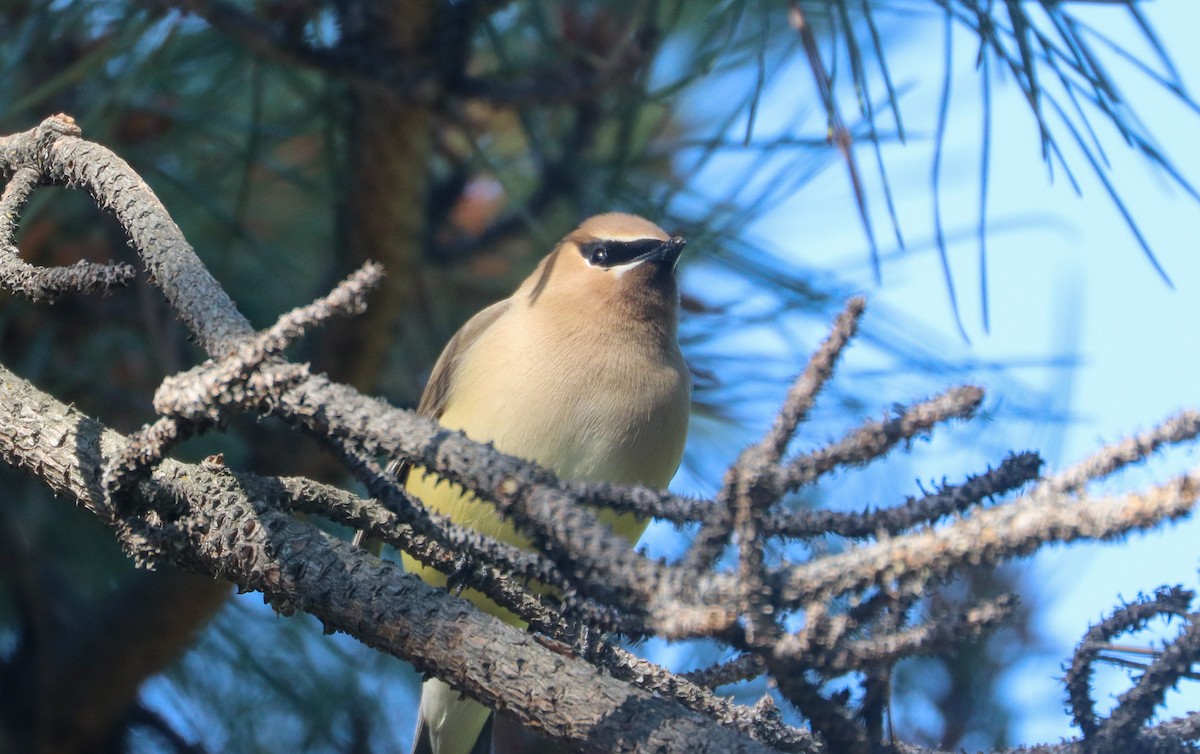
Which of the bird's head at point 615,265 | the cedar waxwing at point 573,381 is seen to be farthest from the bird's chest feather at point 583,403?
the bird's head at point 615,265

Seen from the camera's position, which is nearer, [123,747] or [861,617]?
[861,617]

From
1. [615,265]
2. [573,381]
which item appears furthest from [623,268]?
[573,381]

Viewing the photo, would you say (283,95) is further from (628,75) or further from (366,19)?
(628,75)

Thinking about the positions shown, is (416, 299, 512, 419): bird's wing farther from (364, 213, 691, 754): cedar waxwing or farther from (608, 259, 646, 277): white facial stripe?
(608, 259, 646, 277): white facial stripe

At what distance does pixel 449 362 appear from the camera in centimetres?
347

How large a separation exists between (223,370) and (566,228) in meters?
2.65

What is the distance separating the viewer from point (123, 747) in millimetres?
3533

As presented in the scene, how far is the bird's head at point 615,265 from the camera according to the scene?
3.34m

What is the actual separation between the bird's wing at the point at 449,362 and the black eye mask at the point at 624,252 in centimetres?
29

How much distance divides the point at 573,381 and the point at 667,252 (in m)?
0.47

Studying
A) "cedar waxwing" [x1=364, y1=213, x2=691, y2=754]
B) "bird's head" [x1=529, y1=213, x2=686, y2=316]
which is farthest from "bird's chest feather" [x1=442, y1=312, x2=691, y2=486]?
"bird's head" [x1=529, y1=213, x2=686, y2=316]

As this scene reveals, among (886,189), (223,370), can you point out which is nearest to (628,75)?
(886,189)

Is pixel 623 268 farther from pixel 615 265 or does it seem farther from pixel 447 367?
pixel 447 367

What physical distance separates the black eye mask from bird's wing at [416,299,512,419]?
0.29 metres
